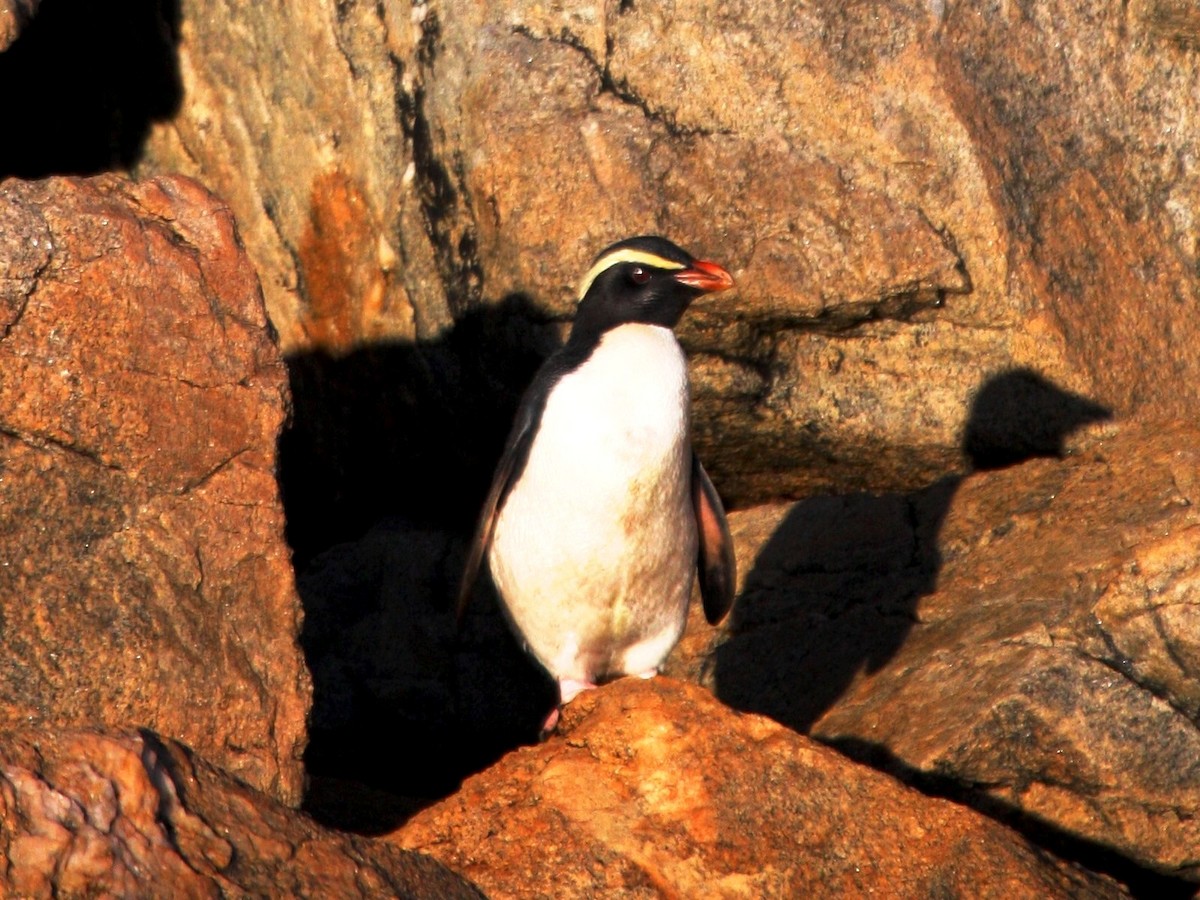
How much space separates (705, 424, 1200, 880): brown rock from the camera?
5465mm

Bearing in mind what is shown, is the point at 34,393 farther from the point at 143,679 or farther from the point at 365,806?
the point at 365,806

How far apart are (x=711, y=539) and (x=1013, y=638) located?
122 centimetres

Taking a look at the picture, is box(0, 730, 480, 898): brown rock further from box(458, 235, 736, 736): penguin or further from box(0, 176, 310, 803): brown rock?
box(458, 235, 736, 736): penguin

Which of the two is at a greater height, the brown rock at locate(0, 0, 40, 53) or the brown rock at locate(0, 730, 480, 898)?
the brown rock at locate(0, 0, 40, 53)

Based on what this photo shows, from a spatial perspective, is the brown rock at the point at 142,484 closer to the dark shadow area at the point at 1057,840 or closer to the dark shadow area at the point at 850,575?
the dark shadow area at the point at 1057,840

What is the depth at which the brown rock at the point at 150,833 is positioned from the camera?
10.5ft

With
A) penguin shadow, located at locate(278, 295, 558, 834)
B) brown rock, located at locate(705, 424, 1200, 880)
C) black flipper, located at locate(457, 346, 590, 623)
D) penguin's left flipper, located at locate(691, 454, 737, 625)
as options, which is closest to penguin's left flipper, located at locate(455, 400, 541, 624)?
black flipper, located at locate(457, 346, 590, 623)

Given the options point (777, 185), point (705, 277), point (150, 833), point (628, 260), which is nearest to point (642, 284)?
point (628, 260)

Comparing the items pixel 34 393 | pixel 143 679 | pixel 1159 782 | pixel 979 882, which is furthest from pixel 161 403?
pixel 1159 782

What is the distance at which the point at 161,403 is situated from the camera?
4.53 metres

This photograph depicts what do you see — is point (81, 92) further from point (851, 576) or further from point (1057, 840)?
point (1057, 840)

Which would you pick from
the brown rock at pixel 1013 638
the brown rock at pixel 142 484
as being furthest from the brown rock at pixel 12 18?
the brown rock at pixel 1013 638

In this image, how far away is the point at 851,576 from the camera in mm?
6945

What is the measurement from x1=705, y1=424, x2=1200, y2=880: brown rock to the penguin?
0.72 metres
